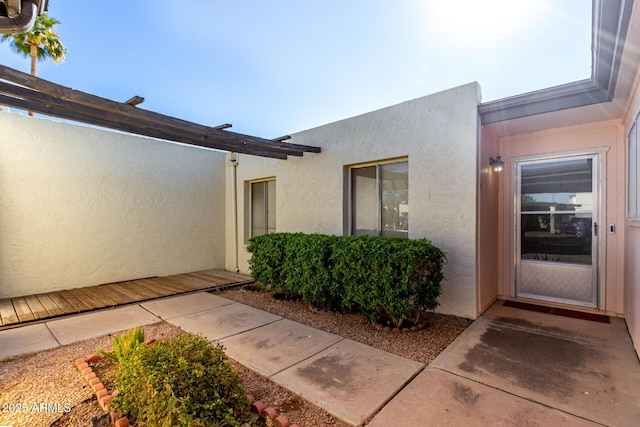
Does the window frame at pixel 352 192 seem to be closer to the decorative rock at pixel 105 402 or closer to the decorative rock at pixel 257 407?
the decorative rock at pixel 257 407

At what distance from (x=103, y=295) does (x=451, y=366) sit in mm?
6261

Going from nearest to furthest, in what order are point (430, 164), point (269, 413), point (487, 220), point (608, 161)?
point (269, 413) < point (608, 161) < point (430, 164) < point (487, 220)

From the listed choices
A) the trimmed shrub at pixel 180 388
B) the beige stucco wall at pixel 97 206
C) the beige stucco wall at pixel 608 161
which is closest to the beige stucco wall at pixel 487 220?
the beige stucco wall at pixel 608 161

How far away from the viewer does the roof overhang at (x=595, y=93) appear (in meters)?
2.43

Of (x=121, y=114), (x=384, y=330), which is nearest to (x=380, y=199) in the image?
(x=384, y=330)

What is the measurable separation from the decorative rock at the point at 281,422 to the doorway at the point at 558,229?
4868 mm

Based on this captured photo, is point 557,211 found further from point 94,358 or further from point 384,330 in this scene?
point 94,358

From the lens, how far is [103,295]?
5.78 m

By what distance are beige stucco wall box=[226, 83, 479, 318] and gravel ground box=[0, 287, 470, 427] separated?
35.8 inches

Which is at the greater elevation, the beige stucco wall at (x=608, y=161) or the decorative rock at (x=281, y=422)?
the beige stucco wall at (x=608, y=161)

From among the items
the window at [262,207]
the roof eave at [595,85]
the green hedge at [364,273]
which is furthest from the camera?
the window at [262,207]

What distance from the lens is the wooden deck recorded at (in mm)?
4789

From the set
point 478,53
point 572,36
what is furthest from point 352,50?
point 572,36

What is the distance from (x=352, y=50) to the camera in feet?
21.5
